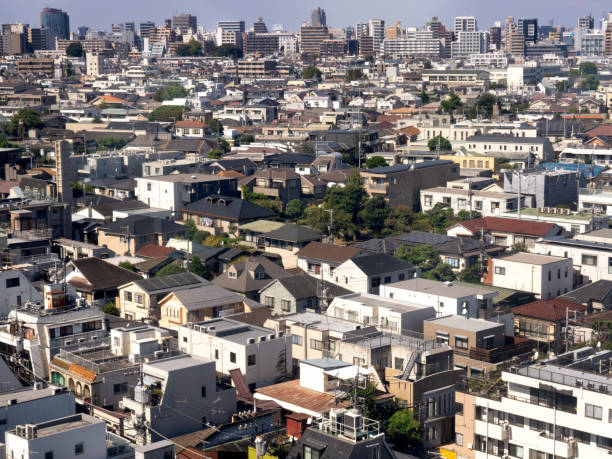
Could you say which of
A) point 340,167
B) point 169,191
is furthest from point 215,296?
point 340,167

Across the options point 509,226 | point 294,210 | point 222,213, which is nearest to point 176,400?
point 509,226

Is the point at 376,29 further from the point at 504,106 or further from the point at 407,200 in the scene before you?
the point at 407,200

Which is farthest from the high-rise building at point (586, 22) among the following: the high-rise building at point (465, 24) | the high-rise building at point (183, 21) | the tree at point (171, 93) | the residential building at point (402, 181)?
the residential building at point (402, 181)

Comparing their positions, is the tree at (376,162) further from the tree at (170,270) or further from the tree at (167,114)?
the tree at (167,114)

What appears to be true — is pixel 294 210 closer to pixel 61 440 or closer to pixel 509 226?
pixel 509 226

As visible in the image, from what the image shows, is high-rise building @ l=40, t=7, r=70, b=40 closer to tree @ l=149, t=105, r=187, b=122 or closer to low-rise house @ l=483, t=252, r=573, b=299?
tree @ l=149, t=105, r=187, b=122
